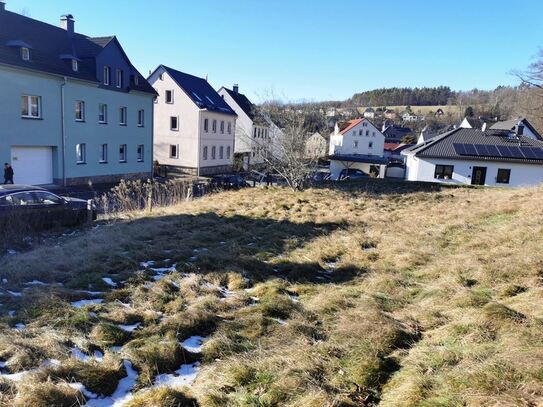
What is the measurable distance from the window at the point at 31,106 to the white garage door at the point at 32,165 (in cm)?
182

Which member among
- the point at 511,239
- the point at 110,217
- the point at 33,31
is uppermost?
the point at 33,31

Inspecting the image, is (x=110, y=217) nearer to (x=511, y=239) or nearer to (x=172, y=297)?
(x=172, y=297)

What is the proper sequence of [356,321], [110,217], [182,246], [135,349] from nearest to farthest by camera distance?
1. [135,349]
2. [356,321]
3. [182,246]
4. [110,217]

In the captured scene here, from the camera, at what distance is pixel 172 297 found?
6125mm

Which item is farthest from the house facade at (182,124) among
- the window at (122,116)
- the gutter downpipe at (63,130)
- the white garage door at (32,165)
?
the white garage door at (32,165)

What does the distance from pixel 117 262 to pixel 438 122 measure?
377 ft

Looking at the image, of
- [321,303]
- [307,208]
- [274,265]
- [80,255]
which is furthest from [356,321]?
[307,208]

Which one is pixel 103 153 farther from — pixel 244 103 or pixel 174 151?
pixel 244 103

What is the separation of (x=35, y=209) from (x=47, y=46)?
1786cm

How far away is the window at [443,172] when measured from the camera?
3566 centimetres

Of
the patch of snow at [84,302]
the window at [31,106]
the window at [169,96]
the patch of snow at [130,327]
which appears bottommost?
the patch of snow at [84,302]

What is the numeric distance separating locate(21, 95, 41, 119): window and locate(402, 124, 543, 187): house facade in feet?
94.8

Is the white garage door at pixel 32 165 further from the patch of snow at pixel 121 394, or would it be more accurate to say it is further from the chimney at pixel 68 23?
the patch of snow at pixel 121 394

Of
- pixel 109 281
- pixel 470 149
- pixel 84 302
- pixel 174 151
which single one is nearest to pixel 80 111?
pixel 174 151
